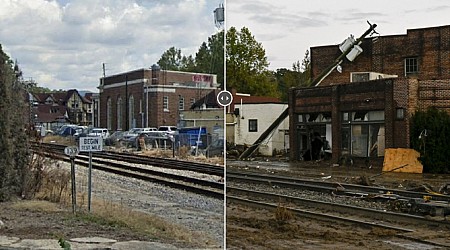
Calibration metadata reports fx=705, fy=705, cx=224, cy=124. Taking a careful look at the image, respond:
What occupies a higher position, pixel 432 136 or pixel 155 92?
pixel 155 92

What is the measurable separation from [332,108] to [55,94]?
385 cm

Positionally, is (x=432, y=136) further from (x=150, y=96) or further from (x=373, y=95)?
(x=150, y=96)

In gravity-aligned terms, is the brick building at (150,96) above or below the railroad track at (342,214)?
above

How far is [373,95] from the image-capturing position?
9648mm

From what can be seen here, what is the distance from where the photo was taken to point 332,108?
375 inches

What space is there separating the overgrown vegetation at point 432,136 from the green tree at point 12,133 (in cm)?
650

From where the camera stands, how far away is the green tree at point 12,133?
40.0 ft

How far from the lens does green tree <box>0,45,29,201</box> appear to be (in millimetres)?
12188

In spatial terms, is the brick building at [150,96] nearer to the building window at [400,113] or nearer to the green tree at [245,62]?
the green tree at [245,62]

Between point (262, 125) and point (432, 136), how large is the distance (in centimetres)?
214

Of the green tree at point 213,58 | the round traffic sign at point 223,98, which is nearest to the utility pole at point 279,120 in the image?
the green tree at point 213,58

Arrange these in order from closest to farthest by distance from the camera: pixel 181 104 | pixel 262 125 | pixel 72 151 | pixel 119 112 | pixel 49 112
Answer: pixel 181 104 → pixel 119 112 → pixel 262 125 → pixel 72 151 → pixel 49 112

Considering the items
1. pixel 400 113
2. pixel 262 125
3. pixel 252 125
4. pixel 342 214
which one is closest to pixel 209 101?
pixel 252 125

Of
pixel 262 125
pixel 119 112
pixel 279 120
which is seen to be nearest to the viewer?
pixel 119 112
